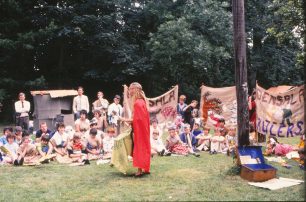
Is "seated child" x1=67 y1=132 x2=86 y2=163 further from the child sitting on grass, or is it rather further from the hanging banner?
the hanging banner

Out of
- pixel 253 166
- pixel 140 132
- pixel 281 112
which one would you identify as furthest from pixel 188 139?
pixel 253 166

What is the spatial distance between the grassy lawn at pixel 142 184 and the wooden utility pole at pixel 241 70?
917 mm

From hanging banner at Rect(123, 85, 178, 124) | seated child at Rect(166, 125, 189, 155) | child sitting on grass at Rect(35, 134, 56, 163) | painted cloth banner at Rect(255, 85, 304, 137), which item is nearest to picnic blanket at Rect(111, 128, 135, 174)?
child sitting on grass at Rect(35, 134, 56, 163)

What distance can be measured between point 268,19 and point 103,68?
1157cm

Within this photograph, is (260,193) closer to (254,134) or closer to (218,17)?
(254,134)

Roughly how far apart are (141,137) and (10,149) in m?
4.23

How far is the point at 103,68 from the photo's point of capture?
26797 millimetres

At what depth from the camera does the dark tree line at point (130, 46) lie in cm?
2309

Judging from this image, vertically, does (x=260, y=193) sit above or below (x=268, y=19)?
below

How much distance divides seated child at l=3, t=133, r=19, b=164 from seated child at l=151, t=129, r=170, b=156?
3753mm

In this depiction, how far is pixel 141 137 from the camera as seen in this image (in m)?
8.33

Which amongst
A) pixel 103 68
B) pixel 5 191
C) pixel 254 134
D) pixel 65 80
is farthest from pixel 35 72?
pixel 5 191

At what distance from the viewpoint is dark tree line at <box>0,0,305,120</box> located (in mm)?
23094

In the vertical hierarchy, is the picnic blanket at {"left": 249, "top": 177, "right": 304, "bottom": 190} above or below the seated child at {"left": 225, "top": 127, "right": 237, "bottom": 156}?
below
